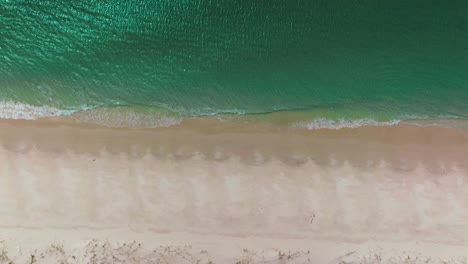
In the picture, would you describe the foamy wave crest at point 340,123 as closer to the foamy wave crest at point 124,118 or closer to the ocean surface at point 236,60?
the ocean surface at point 236,60

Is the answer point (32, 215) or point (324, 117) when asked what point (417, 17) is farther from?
point (32, 215)

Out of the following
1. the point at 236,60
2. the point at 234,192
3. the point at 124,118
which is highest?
the point at 236,60

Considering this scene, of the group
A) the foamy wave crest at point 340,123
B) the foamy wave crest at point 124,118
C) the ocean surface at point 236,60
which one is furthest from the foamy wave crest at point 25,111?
the foamy wave crest at point 340,123

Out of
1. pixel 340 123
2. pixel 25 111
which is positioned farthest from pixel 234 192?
pixel 25 111

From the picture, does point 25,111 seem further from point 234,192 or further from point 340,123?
point 340,123

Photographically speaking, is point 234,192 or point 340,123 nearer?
point 234,192

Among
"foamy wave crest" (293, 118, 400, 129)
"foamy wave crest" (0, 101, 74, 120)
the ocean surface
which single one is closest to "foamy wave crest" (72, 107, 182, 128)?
the ocean surface

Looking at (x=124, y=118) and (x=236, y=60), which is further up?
(x=236, y=60)
